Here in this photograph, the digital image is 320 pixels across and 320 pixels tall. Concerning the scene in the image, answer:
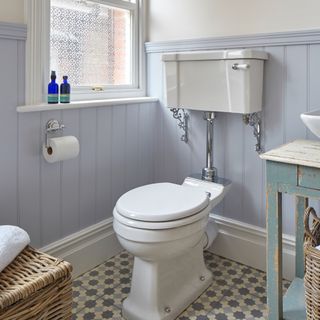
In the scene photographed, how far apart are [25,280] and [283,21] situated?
160 centimetres

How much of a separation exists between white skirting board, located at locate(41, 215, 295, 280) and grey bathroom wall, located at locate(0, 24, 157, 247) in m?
0.06

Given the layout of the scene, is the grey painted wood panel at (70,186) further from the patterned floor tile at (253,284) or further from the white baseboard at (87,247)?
the patterned floor tile at (253,284)

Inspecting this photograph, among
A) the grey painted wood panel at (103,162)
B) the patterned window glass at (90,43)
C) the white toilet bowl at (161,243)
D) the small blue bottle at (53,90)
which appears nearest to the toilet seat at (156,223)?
the white toilet bowl at (161,243)

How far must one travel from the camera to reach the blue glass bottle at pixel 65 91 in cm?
186

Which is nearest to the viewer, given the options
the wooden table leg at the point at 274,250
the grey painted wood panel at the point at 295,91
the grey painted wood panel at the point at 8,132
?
the wooden table leg at the point at 274,250

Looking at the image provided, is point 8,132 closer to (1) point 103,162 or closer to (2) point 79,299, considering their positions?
(1) point 103,162

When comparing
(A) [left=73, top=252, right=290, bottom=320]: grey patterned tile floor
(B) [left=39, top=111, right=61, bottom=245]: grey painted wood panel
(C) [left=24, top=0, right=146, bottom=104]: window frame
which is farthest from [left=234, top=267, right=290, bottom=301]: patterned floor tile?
(C) [left=24, top=0, right=146, bottom=104]: window frame

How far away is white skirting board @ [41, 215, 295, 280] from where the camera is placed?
197cm

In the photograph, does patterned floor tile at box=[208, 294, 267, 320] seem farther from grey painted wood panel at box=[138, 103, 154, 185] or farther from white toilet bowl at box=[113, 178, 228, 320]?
grey painted wood panel at box=[138, 103, 154, 185]

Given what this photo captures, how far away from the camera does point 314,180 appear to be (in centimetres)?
137

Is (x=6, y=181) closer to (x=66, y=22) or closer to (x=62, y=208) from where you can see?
(x=62, y=208)

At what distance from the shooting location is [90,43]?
2.12 meters

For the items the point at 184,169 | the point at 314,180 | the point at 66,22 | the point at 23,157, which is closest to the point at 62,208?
the point at 23,157

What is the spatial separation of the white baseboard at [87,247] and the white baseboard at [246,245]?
608 mm
